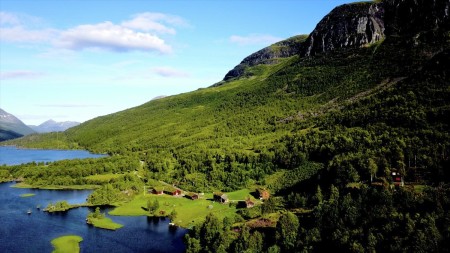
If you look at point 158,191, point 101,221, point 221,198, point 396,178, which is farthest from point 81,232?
point 396,178

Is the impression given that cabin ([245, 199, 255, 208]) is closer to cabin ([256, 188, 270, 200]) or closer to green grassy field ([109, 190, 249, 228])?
green grassy field ([109, 190, 249, 228])

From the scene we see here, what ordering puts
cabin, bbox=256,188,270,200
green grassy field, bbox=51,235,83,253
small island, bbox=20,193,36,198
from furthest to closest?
small island, bbox=20,193,36,198 < cabin, bbox=256,188,270,200 < green grassy field, bbox=51,235,83,253

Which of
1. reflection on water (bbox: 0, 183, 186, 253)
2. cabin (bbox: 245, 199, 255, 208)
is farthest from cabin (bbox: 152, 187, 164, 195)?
cabin (bbox: 245, 199, 255, 208)

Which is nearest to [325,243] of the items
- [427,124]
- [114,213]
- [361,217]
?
[361,217]

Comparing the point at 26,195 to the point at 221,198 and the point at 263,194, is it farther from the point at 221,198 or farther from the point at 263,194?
the point at 263,194

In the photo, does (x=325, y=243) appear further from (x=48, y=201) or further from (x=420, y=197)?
(x=48, y=201)
